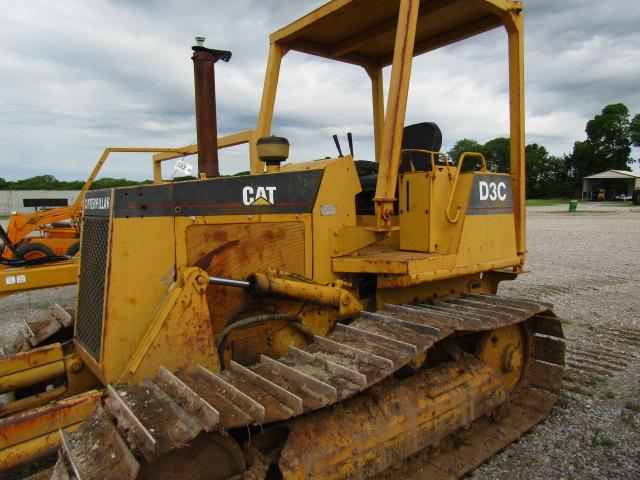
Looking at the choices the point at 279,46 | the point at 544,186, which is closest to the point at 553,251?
the point at 279,46

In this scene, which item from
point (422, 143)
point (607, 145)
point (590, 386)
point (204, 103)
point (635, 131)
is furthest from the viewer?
point (607, 145)

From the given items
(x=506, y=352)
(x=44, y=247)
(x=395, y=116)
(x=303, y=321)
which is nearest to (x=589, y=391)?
(x=506, y=352)

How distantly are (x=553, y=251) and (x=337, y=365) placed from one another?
12941 millimetres

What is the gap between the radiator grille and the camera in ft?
9.41

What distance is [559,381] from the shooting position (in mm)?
3998

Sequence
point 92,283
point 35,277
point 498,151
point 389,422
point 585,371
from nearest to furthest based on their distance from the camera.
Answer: point 389,422 → point 92,283 → point 585,371 → point 35,277 → point 498,151

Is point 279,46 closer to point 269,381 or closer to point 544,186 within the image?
point 269,381

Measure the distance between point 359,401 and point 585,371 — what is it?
10.1ft

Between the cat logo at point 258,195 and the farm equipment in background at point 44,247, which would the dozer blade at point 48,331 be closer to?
the cat logo at point 258,195

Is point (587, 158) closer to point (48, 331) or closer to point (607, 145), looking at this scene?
point (607, 145)

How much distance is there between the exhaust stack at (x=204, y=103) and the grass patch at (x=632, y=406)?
3.84 m

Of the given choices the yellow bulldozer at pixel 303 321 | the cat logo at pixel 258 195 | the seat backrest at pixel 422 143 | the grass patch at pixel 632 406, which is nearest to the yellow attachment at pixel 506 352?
the yellow bulldozer at pixel 303 321

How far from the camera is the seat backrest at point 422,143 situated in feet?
13.4

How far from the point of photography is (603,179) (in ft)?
168
